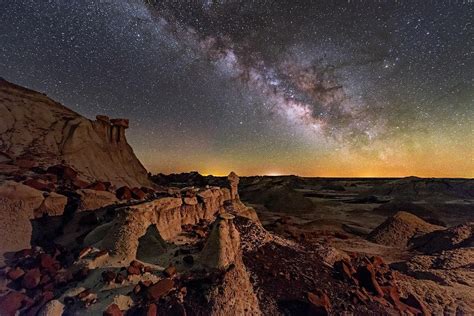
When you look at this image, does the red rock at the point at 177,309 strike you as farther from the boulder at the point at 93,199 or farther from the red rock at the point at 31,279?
the boulder at the point at 93,199

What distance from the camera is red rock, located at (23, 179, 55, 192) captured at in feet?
32.3

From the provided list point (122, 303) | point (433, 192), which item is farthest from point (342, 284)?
point (433, 192)

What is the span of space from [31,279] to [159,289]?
354 cm

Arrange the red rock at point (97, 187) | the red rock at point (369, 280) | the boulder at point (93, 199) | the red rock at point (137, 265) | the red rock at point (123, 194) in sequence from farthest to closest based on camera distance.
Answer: the red rock at point (123, 194), the red rock at point (97, 187), the boulder at point (93, 199), the red rock at point (369, 280), the red rock at point (137, 265)

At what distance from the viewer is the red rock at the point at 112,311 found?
18.7ft

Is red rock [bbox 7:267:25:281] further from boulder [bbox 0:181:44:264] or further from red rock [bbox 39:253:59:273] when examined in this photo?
boulder [bbox 0:181:44:264]

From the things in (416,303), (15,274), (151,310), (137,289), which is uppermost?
(15,274)

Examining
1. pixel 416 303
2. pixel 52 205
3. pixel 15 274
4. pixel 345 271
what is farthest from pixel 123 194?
pixel 416 303

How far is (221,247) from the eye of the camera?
7.34 m

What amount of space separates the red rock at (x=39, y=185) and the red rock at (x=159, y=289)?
689cm

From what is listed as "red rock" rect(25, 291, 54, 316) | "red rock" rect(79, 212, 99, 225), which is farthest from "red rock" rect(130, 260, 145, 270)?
"red rock" rect(79, 212, 99, 225)

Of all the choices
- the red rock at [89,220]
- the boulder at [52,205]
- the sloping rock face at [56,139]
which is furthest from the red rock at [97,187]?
the sloping rock face at [56,139]

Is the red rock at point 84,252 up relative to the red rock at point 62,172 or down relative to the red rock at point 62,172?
down

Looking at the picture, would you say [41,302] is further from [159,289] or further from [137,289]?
[159,289]
